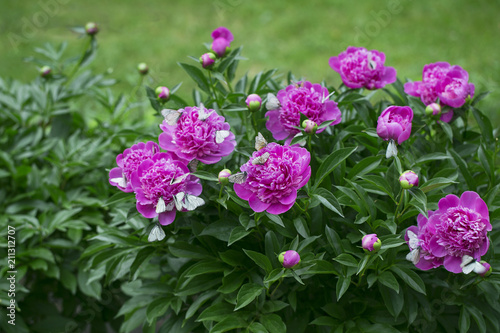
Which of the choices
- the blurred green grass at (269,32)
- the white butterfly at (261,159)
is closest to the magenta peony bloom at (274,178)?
the white butterfly at (261,159)

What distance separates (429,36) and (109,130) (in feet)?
11.3

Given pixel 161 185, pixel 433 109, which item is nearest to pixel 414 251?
pixel 433 109

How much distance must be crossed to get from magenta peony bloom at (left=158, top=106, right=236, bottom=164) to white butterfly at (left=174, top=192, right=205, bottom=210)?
0.30 ft

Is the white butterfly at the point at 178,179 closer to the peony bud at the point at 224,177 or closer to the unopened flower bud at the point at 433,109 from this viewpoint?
the peony bud at the point at 224,177

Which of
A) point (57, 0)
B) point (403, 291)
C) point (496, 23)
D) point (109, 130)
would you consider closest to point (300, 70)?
point (496, 23)

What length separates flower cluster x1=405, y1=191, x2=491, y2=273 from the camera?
3.57 feet

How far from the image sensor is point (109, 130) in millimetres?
2105

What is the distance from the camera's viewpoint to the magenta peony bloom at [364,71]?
56.3 inches

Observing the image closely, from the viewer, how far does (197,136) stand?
46.8 inches

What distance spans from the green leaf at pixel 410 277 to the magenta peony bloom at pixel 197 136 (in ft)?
1.48

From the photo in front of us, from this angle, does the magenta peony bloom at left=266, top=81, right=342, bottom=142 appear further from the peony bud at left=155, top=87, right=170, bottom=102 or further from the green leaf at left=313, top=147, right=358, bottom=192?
the peony bud at left=155, top=87, right=170, bottom=102

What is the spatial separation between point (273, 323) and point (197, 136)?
44cm

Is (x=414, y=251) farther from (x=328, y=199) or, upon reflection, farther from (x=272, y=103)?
(x=272, y=103)

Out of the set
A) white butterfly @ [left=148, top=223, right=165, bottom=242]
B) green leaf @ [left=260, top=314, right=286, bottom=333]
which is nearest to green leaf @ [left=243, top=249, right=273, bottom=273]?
green leaf @ [left=260, top=314, right=286, bottom=333]
